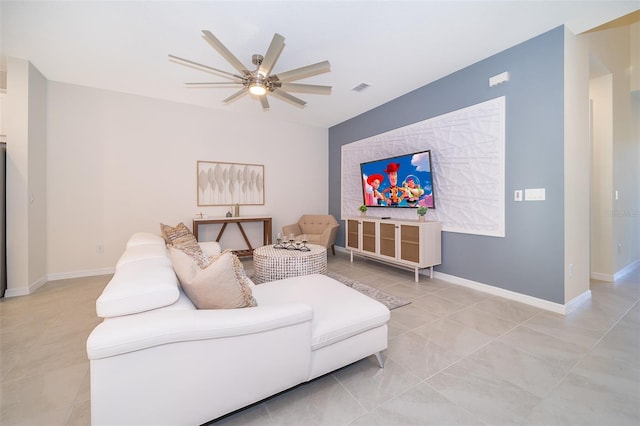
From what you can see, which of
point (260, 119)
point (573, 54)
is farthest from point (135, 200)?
point (573, 54)

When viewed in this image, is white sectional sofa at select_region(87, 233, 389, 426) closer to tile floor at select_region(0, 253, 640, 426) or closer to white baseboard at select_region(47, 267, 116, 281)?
tile floor at select_region(0, 253, 640, 426)

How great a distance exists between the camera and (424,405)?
1.38 m

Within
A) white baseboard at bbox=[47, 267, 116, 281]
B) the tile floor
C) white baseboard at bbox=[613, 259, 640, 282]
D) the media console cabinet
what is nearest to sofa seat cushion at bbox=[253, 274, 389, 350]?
the tile floor

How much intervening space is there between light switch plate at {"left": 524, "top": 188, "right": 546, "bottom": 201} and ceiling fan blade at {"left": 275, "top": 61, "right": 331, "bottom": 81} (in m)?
2.45

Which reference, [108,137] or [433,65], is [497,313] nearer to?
[433,65]

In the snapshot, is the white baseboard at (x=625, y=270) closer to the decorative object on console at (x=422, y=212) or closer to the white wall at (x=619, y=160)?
the white wall at (x=619, y=160)

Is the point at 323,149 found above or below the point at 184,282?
above

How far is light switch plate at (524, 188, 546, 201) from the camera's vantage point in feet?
8.59

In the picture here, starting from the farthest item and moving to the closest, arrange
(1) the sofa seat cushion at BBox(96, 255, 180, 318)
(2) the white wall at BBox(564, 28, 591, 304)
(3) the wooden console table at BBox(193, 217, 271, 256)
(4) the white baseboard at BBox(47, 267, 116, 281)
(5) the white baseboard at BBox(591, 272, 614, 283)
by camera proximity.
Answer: (3) the wooden console table at BBox(193, 217, 271, 256) → (4) the white baseboard at BBox(47, 267, 116, 281) → (5) the white baseboard at BBox(591, 272, 614, 283) → (2) the white wall at BBox(564, 28, 591, 304) → (1) the sofa seat cushion at BBox(96, 255, 180, 318)

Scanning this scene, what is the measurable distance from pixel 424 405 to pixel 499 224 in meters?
2.37

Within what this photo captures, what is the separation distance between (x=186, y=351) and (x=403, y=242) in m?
3.12

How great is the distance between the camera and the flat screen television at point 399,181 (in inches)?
144

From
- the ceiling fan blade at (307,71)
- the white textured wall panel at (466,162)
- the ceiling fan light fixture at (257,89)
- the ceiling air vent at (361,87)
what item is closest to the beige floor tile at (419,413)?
the white textured wall panel at (466,162)

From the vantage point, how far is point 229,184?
4.87 meters
